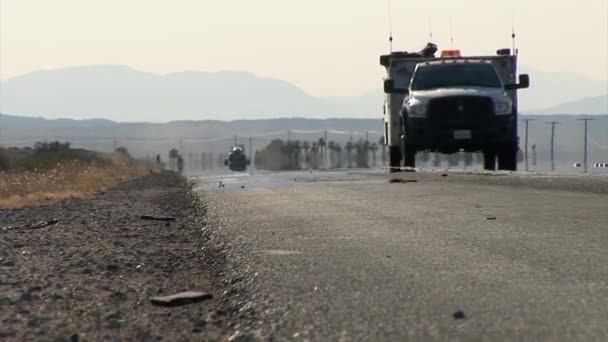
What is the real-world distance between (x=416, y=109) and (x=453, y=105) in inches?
28.2

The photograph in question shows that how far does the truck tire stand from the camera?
21.1m

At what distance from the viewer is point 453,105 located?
20.1 metres

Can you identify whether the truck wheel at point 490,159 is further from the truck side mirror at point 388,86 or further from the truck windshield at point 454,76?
the truck side mirror at point 388,86

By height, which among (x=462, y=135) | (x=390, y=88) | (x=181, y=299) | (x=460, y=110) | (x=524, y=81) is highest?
(x=524, y=81)

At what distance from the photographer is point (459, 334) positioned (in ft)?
13.8

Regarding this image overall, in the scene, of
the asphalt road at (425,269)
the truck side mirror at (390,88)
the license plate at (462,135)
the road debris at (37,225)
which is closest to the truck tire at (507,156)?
the license plate at (462,135)

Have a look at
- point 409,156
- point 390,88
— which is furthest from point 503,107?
point 390,88

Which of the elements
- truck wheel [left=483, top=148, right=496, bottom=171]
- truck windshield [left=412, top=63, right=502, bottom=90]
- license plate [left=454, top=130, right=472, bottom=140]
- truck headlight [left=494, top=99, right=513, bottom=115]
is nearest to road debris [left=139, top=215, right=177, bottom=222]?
license plate [left=454, top=130, right=472, bottom=140]

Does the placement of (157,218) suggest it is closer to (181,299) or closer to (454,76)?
(181,299)

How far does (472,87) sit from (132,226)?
11274mm

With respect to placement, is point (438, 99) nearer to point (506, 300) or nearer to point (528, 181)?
point (528, 181)

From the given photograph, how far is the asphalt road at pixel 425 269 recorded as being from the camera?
446 cm

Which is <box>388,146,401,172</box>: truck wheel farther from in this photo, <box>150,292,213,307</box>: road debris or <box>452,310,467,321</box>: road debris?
<box>452,310,467,321</box>: road debris

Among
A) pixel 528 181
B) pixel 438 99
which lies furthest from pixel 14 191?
pixel 528 181
